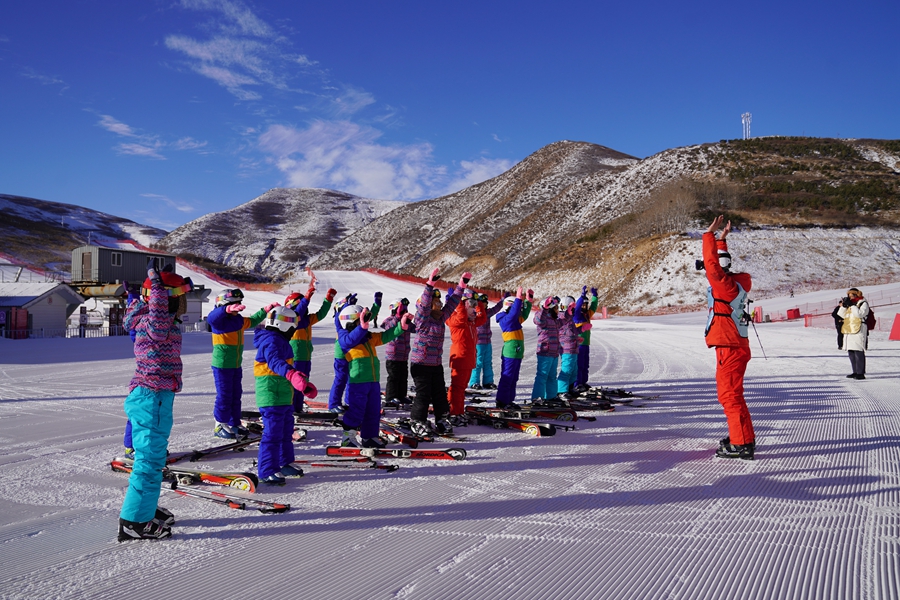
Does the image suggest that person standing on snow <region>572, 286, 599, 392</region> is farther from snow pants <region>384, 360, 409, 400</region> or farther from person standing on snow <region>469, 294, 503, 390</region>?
snow pants <region>384, 360, 409, 400</region>

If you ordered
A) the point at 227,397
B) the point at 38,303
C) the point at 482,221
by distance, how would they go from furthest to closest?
the point at 482,221 → the point at 38,303 → the point at 227,397

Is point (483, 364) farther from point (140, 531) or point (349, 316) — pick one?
point (140, 531)

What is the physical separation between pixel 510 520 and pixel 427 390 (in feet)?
10.8

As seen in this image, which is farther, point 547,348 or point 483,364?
point 483,364

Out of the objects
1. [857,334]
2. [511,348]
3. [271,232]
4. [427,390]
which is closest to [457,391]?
[427,390]

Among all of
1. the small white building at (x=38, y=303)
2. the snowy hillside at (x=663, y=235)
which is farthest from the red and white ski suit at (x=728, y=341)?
the snowy hillside at (x=663, y=235)

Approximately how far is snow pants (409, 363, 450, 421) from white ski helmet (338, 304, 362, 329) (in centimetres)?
135

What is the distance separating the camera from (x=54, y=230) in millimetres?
108500

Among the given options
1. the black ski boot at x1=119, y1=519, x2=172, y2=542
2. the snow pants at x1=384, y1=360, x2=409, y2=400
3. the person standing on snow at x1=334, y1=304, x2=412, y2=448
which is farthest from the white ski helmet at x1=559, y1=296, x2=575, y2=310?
the black ski boot at x1=119, y1=519, x2=172, y2=542

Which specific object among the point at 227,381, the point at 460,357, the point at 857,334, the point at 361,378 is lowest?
the point at 227,381

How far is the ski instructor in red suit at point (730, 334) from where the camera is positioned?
19.5 feet

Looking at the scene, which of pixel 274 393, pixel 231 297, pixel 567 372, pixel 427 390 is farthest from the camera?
pixel 567 372

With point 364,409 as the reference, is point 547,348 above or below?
above

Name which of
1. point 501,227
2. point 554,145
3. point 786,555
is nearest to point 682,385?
point 786,555
